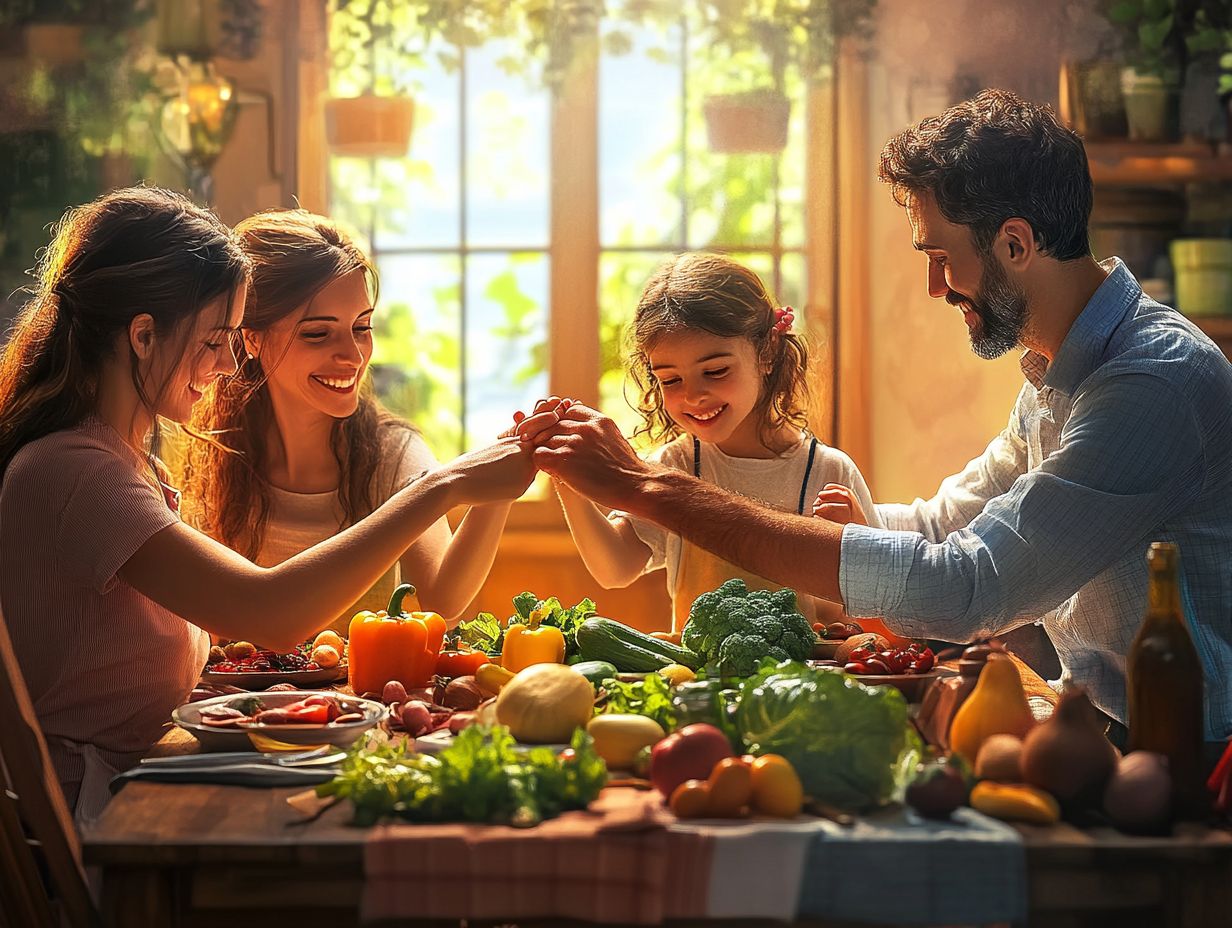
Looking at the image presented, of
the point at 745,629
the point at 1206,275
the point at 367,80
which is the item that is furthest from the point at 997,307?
the point at 367,80

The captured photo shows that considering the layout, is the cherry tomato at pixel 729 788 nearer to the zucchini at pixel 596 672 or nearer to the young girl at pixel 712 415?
the zucchini at pixel 596 672

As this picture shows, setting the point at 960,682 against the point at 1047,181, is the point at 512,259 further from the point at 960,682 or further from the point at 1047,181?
the point at 960,682

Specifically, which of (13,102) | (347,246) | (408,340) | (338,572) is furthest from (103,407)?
(13,102)

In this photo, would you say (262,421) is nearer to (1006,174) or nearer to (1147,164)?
(1006,174)

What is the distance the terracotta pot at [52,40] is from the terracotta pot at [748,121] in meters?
1.96

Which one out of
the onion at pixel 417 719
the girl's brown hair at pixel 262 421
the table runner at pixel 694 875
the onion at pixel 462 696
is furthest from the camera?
the girl's brown hair at pixel 262 421

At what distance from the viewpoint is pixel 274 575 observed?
1.91 meters

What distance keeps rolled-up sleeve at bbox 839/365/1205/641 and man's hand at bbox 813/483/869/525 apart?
0.56 m

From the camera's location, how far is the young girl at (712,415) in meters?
2.78

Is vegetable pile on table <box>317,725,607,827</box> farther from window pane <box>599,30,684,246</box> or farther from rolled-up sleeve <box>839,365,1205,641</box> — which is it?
window pane <box>599,30,684,246</box>

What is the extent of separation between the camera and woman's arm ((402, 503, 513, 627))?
2750 mm

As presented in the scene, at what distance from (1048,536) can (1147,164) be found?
89.7 inches

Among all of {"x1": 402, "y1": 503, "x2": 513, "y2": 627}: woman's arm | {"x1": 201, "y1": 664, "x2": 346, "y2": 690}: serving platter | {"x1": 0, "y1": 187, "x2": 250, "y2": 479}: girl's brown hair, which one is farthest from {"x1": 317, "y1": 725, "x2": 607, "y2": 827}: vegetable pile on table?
{"x1": 402, "y1": 503, "x2": 513, "y2": 627}: woman's arm

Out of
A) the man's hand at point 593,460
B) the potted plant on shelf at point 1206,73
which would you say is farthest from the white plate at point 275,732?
the potted plant on shelf at point 1206,73
